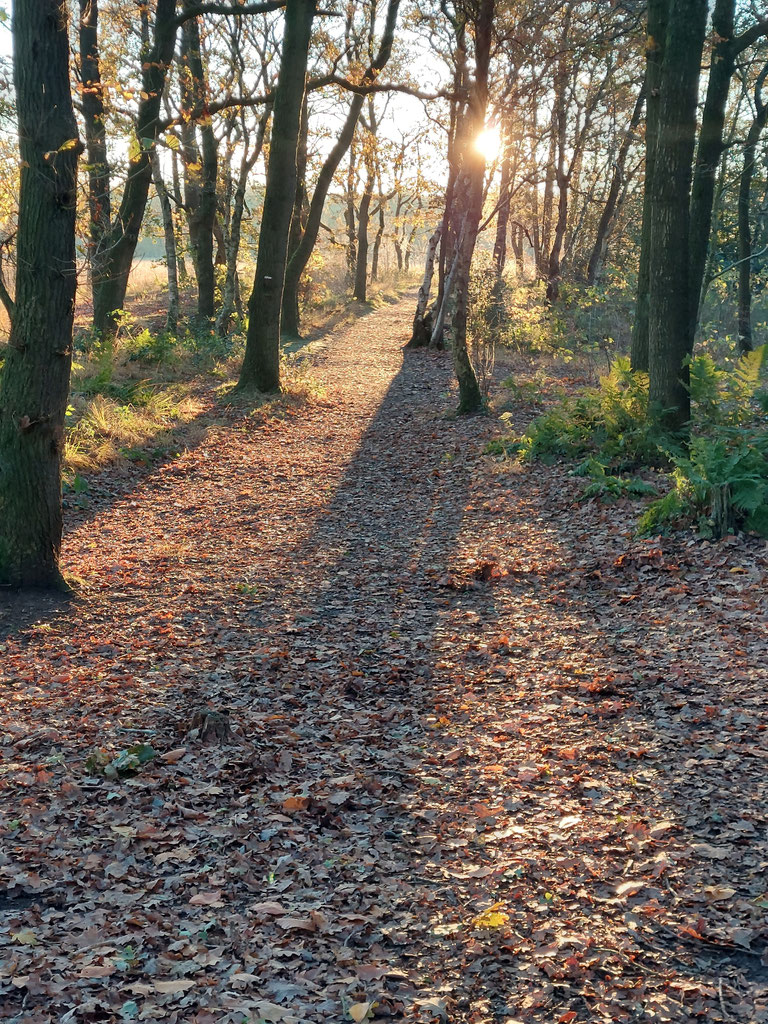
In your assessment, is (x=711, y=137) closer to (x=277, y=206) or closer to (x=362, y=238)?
(x=277, y=206)

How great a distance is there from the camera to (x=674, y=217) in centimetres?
850

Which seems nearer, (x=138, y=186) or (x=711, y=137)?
(x=711, y=137)

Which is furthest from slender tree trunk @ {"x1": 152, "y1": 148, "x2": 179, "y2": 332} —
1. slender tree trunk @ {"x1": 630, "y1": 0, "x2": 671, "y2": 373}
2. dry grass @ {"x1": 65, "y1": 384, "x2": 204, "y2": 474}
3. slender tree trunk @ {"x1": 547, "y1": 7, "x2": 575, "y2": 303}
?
slender tree trunk @ {"x1": 547, "y1": 7, "x2": 575, "y2": 303}

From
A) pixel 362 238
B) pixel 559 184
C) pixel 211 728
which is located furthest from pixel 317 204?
pixel 211 728

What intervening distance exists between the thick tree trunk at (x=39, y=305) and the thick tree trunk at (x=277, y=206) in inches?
307

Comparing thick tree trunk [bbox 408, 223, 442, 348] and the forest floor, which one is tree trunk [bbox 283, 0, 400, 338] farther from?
the forest floor

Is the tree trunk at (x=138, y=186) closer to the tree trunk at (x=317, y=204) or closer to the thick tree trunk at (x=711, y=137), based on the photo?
the tree trunk at (x=317, y=204)

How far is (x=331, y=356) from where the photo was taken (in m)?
20.8

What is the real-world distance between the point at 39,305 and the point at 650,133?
7953mm

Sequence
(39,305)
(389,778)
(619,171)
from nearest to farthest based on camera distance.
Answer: (389,778), (39,305), (619,171)

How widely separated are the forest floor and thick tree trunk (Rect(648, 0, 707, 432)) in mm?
1859

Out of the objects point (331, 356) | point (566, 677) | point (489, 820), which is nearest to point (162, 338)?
point (331, 356)

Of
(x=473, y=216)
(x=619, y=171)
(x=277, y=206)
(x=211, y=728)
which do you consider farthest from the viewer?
(x=619, y=171)

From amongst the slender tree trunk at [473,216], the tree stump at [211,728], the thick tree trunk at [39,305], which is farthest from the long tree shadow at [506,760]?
the slender tree trunk at [473,216]
